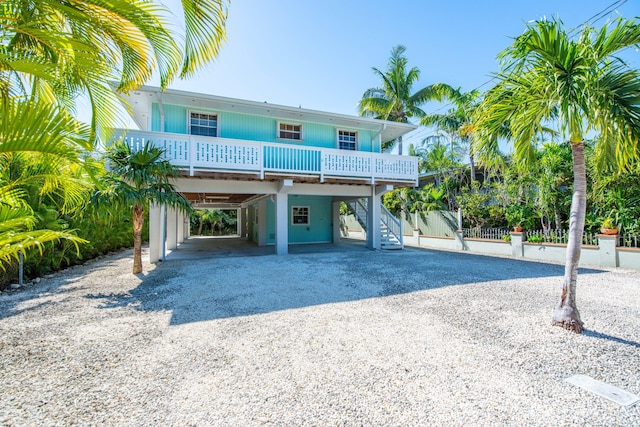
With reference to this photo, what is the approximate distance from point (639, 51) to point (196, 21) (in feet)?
16.6

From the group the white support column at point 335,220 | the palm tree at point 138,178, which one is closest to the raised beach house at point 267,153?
the palm tree at point 138,178

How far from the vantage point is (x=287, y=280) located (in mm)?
6699

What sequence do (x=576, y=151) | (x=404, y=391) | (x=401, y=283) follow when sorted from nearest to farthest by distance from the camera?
(x=404, y=391)
(x=576, y=151)
(x=401, y=283)

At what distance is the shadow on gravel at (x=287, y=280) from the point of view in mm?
4926

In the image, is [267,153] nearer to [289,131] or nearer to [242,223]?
[289,131]

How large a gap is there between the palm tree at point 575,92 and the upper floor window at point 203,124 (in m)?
9.59

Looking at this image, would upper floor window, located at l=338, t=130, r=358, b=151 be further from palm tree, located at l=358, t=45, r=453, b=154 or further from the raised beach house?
palm tree, located at l=358, t=45, r=453, b=154

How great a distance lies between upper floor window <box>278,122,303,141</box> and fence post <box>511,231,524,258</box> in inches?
359

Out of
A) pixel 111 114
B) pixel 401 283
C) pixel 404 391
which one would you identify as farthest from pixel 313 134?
pixel 404 391

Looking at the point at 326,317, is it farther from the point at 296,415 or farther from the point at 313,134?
the point at 313,134

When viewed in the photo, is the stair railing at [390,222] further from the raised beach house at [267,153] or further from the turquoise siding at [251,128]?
the turquoise siding at [251,128]

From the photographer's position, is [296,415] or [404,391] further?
[404,391]

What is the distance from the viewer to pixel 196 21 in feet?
10.1

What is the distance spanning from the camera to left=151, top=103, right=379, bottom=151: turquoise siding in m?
10.4
